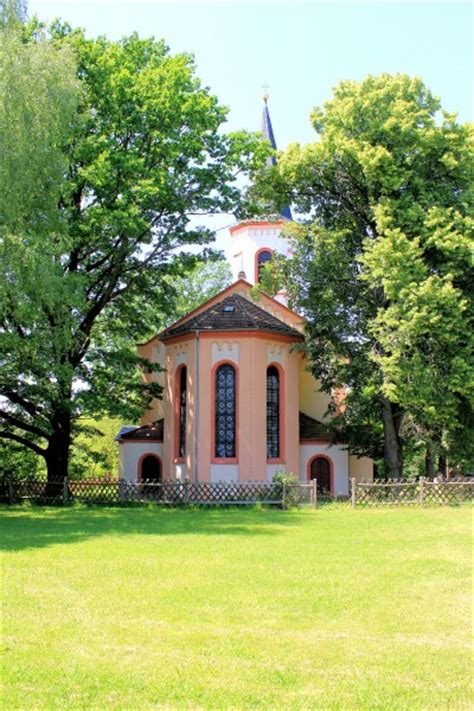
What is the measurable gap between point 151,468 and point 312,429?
7.04 metres

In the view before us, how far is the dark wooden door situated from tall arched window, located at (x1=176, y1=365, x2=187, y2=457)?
9.96ft

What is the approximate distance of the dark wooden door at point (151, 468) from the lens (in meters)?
29.8

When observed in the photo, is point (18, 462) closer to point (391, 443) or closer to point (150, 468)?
point (150, 468)

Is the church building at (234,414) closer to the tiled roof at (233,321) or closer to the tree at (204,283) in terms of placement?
the tiled roof at (233,321)

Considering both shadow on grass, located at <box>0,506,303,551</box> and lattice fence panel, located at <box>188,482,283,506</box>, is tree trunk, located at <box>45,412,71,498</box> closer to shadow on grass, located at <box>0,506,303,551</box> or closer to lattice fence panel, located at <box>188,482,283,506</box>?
shadow on grass, located at <box>0,506,303,551</box>

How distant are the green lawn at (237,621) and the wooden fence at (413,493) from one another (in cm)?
681

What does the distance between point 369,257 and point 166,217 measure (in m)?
8.32

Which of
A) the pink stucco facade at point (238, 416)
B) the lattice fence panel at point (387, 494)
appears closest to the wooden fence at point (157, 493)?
the pink stucco facade at point (238, 416)

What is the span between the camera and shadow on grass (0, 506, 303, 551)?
1616 centimetres

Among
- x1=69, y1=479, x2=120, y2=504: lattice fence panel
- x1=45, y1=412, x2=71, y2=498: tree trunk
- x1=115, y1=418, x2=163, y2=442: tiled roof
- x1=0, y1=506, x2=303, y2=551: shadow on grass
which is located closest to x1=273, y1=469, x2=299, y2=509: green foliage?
x1=0, y1=506, x2=303, y2=551: shadow on grass

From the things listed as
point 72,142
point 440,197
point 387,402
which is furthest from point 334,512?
point 72,142

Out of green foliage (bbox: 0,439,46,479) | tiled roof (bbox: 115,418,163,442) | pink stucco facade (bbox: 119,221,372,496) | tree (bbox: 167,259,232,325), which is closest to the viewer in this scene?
pink stucco facade (bbox: 119,221,372,496)

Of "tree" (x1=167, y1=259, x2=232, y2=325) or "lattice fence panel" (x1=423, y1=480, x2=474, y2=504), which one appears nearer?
"lattice fence panel" (x1=423, y1=480, x2=474, y2=504)

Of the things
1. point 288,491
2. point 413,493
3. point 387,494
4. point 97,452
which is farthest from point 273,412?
point 97,452
